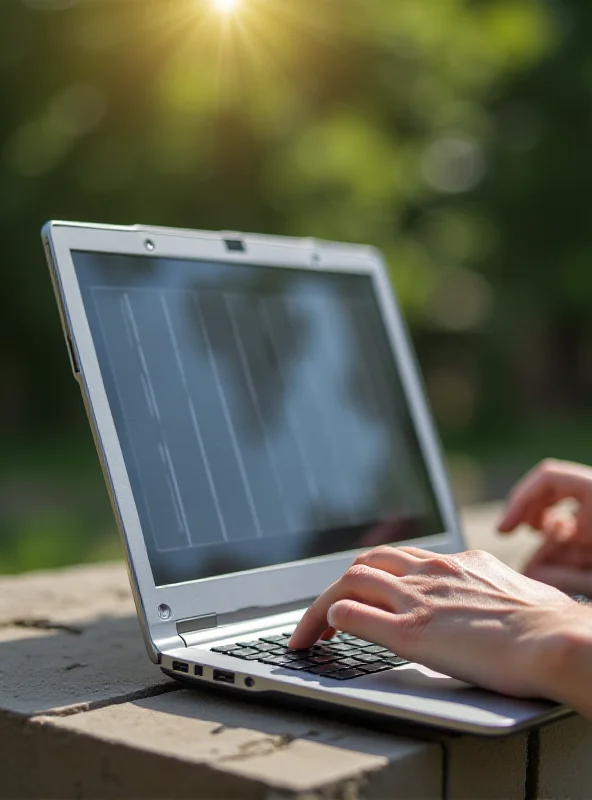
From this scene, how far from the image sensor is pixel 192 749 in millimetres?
1027

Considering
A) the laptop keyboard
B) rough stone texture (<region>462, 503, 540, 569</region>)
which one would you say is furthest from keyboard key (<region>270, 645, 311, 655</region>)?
rough stone texture (<region>462, 503, 540, 569</region>)

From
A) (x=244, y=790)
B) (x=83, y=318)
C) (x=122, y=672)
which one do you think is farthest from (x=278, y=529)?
(x=244, y=790)

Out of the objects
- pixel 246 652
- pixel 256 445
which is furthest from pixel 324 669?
pixel 256 445

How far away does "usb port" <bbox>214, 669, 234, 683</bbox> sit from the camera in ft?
3.86

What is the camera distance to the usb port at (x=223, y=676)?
118 cm

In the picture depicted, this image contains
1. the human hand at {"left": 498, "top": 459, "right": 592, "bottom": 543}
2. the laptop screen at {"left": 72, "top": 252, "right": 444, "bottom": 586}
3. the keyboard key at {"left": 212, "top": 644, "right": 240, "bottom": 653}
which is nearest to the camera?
the keyboard key at {"left": 212, "top": 644, "right": 240, "bottom": 653}

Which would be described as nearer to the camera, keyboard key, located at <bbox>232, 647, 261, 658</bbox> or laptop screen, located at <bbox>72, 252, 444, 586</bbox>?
keyboard key, located at <bbox>232, 647, 261, 658</bbox>

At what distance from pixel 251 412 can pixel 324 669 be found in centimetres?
52

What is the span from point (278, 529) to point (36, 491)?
702 centimetres

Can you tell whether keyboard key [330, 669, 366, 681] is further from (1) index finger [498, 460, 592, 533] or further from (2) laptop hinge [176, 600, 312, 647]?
(1) index finger [498, 460, 592, 533]

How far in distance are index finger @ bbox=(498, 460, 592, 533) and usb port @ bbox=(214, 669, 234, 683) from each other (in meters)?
0.85

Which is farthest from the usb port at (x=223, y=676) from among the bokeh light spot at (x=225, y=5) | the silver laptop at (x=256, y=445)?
the bokeh light spot at (x=225, y=5)

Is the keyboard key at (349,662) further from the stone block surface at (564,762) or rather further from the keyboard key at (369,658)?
the stone block surface at (564,762)

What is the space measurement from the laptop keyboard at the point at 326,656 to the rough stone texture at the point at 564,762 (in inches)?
7.3
